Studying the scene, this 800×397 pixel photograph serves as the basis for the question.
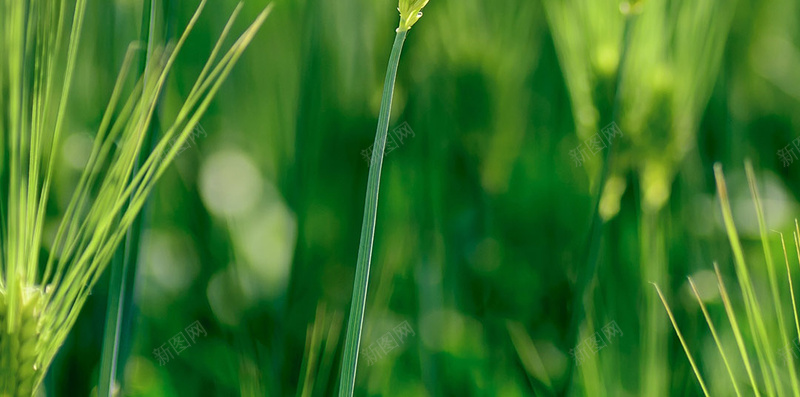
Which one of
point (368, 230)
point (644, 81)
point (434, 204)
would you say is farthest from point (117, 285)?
point (644, 81)

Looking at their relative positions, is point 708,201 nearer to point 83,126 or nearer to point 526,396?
point 526,396

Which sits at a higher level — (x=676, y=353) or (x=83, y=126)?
(x=83, y=126)

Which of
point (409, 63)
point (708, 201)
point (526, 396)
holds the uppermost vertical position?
point (409, 63)

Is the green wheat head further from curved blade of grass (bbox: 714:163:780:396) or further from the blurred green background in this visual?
curved blade of grass (bbox: 714:163:780:396)

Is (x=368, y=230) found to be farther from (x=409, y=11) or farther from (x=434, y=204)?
(x=434, y=204)

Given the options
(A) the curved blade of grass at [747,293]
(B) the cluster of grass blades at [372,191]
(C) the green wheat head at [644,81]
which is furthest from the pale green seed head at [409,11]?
(C) the green wheat head at [644,81]

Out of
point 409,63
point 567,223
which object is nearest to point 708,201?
point 567,223
